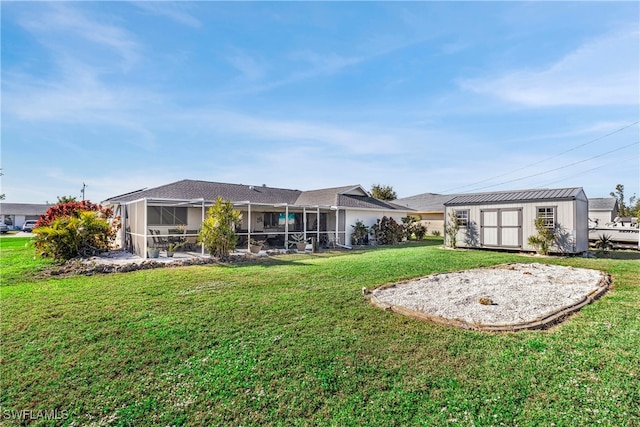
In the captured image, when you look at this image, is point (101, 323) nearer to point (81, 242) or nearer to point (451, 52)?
point (81, 242)

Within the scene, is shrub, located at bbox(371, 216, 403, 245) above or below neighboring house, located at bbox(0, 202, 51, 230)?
below

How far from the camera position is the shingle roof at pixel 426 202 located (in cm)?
2888

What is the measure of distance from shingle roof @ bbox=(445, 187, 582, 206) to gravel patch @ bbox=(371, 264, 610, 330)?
5912mm

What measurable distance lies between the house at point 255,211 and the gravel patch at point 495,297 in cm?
889

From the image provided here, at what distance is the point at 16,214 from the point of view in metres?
47.3

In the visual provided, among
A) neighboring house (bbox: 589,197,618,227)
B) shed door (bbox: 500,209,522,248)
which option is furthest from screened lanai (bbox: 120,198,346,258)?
neighboring house (bbox: 589,197,618,227)

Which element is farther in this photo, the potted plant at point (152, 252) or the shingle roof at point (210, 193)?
the shingle roof at point (210, 193)

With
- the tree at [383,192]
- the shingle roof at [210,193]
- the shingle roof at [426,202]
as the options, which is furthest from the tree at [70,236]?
the tree at [383,192]

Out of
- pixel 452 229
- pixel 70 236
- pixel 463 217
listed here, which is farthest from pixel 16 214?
pixel 463 217

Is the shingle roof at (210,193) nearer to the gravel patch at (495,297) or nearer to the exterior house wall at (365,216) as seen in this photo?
the exterior house wall at (365,216)

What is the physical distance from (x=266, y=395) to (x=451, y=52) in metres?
14.2

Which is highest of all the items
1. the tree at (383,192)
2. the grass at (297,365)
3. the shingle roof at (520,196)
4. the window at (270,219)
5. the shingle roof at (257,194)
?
the tree at (383,192)

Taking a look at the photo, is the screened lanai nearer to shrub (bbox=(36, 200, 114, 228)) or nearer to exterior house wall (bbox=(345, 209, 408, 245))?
exterior house wall (bbox=(345, 209, 408, 245))

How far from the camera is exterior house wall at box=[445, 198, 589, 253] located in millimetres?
13703
